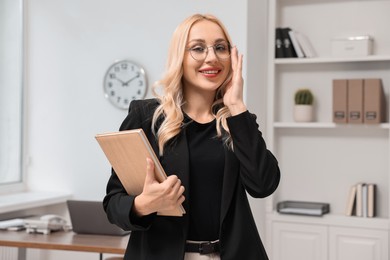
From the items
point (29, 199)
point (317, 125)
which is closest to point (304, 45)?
point (317, 125)

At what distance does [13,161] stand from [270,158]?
12.4ft

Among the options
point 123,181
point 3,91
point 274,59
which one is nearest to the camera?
point 123,181

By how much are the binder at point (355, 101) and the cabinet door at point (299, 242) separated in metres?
0.80

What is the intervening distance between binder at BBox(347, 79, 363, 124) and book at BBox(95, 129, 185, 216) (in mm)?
3000

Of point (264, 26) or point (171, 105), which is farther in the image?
point (264, 26)

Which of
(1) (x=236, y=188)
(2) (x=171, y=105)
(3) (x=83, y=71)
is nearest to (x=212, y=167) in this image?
(1) (x=236, y=188)

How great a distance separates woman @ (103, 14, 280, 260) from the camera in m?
1.50

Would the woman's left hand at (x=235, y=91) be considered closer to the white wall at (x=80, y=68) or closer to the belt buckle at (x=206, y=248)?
the belt buckle at (x=206, y=248)

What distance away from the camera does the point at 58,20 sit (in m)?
4.89

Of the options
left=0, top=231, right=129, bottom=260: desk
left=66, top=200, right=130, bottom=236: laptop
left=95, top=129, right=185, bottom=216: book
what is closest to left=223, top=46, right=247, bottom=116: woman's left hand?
left=95, top=129, right=185, bottom=216: book

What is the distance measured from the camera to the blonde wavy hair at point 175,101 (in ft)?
5.14

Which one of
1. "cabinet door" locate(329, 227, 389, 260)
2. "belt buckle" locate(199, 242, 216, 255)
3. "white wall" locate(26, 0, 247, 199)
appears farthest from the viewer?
"white wall" locate(26, 0, 247, 199)

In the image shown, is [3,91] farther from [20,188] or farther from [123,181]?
[123,181]

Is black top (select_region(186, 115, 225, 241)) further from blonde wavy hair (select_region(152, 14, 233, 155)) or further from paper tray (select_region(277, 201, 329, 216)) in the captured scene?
paper tray (select_region(277, 201, 329, 216))
